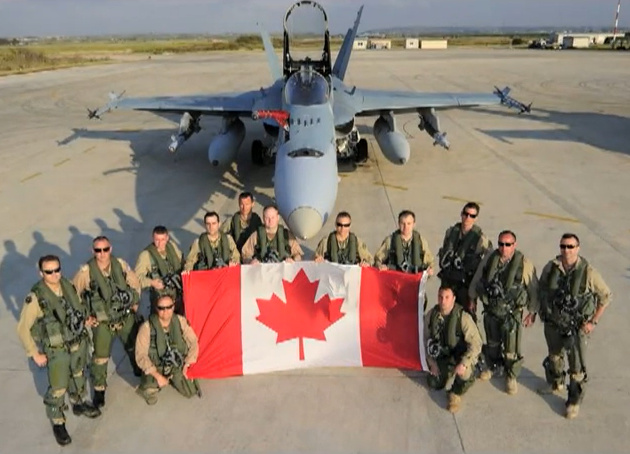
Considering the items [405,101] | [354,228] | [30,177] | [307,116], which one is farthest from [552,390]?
[30,177]

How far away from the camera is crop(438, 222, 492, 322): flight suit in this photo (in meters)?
5.96

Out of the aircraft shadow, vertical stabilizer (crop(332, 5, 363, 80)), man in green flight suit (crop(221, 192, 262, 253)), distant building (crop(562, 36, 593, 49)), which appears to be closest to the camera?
man in green flight suit (crop(221, 192, 262, 253))

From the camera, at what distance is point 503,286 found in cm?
531

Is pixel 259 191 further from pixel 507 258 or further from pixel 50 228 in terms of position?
pixel 507 258

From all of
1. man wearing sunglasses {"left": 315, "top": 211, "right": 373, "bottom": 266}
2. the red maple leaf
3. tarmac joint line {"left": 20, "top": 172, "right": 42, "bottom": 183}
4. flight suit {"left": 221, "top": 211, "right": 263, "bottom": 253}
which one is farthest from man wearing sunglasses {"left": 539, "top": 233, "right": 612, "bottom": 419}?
tarmac joint line {"left": 20, "top": 172, "right": 42, "bottom": 183}

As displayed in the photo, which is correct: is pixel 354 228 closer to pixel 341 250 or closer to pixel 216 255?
pixel 341 250

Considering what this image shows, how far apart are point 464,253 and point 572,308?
1.35 metres

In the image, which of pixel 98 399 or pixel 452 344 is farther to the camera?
pixel 98 399

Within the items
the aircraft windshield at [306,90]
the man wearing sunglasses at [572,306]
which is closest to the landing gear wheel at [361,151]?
the aircraft windshield at [306,90]

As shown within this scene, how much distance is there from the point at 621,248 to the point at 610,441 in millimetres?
5341

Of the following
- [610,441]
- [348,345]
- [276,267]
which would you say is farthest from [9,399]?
[610,441]

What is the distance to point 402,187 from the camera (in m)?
13.2

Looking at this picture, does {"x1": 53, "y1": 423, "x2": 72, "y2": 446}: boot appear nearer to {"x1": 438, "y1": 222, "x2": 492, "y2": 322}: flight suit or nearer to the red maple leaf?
the red maple leaf

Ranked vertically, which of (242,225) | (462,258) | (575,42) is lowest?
(462,258)
